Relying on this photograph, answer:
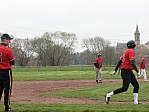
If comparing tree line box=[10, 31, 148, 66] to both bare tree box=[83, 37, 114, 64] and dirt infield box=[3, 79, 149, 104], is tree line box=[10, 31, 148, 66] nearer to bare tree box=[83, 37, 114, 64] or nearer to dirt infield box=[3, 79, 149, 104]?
bare tree box=[83, 37, 114, 64]

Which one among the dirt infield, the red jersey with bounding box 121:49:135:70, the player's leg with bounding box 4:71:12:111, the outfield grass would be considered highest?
the red jersey with bounding box 121:49:135:70

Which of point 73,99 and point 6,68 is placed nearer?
point 6,68

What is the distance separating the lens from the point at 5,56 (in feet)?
23.5

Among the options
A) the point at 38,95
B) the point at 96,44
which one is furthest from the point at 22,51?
the point at 38,95

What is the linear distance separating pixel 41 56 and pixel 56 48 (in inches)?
223

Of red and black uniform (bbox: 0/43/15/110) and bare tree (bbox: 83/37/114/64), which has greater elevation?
bare tree (bbox: 83/37/114/64)

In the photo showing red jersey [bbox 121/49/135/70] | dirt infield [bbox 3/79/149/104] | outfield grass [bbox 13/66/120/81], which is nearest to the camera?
red jersey [bbox 121/49/135/70]

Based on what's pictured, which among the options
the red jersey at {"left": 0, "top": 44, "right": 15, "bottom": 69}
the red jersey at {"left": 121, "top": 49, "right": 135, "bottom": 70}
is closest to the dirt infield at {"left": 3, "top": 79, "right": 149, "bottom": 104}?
the red jersey at {"left": 121, "top": 49, "right": 135, "bottom": 70}

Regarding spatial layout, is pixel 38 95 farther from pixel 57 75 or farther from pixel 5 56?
pixel 57 75

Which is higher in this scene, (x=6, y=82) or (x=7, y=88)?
(x=6, y=82)

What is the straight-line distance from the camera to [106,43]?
331ft

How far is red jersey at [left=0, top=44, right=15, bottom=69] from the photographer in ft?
23.5

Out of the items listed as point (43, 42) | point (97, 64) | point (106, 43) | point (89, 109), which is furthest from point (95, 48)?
point (89, 109)

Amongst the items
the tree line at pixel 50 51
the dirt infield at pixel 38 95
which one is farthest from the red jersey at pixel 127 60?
the tree line at pixel 50 51
